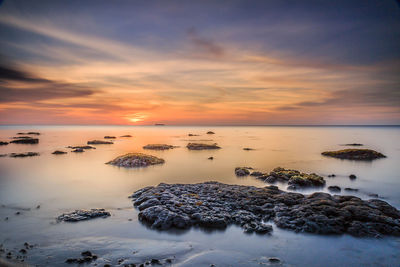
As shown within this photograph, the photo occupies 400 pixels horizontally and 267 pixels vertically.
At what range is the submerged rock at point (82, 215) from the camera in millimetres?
14298

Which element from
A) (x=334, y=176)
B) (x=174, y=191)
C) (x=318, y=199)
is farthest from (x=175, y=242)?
(x=334, y=176)

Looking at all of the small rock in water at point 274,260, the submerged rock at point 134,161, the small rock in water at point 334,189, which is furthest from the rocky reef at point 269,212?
the submerged rock at point 134,161

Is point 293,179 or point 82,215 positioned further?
point 293,179

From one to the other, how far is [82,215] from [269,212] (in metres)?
11.0

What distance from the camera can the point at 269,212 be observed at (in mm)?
14828

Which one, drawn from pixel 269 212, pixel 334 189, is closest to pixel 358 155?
pixel 334 189

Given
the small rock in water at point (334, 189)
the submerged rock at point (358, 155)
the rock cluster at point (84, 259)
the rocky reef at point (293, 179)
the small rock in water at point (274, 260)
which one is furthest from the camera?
the submerged rock at point (358, 155)

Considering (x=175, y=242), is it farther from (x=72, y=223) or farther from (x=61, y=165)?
(x=61, y=165)

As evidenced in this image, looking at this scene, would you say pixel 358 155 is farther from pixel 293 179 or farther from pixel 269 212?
pixel 269 212

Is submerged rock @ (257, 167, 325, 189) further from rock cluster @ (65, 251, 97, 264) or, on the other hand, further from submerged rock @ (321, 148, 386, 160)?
submerged rock @ (321, 148, 386, 160)

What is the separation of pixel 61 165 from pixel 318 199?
107 ft

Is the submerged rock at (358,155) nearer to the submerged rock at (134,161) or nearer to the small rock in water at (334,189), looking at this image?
the small rock in water at (334,189)

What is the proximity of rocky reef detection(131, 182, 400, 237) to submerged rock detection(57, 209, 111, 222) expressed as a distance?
7.49ft

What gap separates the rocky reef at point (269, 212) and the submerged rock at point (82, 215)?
228cm
